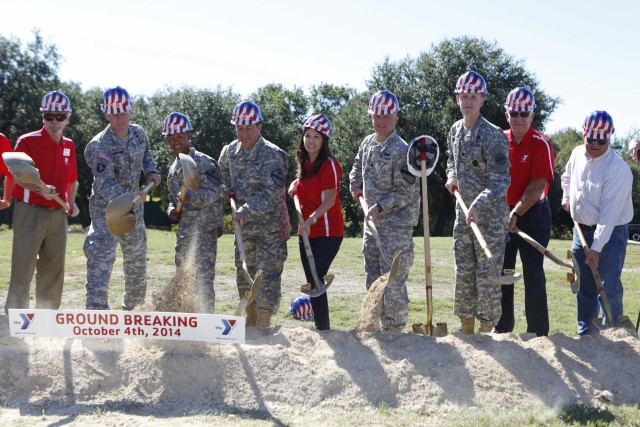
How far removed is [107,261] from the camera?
6332 millimetres

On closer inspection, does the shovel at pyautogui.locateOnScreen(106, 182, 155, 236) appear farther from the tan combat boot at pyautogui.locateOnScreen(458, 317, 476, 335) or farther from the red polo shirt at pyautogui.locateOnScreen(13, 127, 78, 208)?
the tan combat boot at pyautogui.locateOnScreen(458, 317, 476, 335)

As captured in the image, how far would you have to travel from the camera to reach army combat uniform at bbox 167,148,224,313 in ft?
20.8

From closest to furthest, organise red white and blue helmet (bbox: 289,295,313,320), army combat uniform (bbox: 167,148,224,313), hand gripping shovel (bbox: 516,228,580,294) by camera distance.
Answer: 1. hand gripping shovel (bbox: 516,228,580,294)
2. army combat uniform (bbox: 167,148,224,313)
3. red white and blue helmet (bbox: 289,295,313,320)

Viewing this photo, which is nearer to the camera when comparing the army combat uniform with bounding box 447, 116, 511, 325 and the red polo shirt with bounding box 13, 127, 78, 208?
the army combat uniform with bounding box 447, 116, 511, 325

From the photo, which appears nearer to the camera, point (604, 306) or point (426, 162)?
point (426, 162)

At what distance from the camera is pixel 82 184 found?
124 ft

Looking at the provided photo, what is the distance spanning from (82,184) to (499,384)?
35.4m

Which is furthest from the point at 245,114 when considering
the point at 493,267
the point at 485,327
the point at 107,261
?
the point at 485,327

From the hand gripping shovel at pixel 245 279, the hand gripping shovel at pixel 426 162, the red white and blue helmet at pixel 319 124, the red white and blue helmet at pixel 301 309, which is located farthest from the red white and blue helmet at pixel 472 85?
the red white and blue helmet at pixel 301 309

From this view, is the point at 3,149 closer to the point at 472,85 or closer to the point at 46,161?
the point at 46,161

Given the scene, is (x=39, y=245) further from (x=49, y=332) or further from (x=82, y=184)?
(x=82, y=184)

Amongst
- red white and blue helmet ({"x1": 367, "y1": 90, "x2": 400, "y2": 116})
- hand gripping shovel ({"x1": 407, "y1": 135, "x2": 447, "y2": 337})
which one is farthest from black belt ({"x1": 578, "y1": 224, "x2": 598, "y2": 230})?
red white and blue helmet ({"x1": 367, "y1": 90, "x2": 400, "y2": 116})

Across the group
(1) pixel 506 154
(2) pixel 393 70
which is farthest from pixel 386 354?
(2) pixel 393 70

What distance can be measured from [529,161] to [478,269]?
102cm
